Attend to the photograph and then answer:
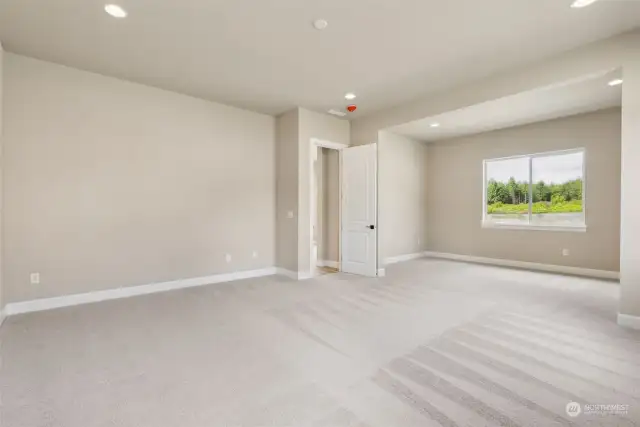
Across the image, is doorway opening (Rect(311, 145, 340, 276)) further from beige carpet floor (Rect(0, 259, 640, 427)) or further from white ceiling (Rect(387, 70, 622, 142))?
beige carpet floor (Rect(0, 259, 640, 427))

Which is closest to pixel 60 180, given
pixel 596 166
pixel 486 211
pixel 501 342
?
pixel 501 342

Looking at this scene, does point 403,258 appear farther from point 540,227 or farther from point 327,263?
point 540,227

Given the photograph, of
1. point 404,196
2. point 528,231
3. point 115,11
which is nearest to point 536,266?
point 528,231

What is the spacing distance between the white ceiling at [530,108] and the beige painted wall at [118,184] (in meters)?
3.04

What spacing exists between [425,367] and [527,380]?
0.64 m

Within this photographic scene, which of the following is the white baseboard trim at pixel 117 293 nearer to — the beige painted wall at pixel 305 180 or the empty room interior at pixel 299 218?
the empty room interior at pixel 299 218

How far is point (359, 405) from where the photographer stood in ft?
6.04

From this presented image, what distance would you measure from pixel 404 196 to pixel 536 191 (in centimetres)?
254

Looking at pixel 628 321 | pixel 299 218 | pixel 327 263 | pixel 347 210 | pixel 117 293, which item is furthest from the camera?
pixel 327 263

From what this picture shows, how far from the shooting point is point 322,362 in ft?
7.77

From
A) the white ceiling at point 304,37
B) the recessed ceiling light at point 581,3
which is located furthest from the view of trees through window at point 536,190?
Answer: the recessed ceiling light at point 581,3

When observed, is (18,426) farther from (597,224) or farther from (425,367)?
(597,224)

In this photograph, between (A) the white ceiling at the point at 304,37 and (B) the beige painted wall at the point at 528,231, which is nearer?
(A) the white ceiling at the point at 304,37

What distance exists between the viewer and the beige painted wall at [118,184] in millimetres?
3533
